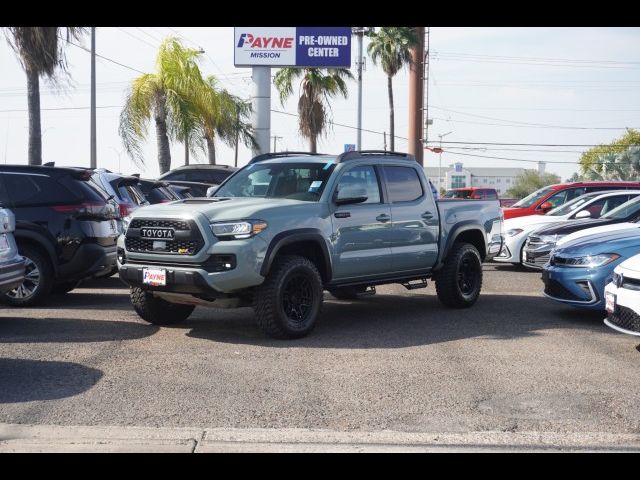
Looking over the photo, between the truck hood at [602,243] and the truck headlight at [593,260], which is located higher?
the truck hood at [602,243]

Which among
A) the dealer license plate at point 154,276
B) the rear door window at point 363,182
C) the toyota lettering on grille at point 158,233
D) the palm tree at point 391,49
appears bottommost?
the dealer license plate at point 154,276

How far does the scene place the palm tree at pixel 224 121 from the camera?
93.8 feet

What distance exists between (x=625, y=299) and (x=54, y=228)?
6.68 m

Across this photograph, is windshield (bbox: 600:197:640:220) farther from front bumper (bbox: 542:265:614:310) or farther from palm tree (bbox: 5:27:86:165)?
palm tree (bbox: 5:27:86:165)

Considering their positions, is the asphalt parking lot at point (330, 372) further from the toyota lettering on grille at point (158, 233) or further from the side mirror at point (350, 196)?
the side mirror at point (350, 196)

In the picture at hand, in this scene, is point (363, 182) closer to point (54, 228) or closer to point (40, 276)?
point (54, 228)

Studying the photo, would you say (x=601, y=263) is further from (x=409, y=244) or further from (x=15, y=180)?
(x=15, y=180)

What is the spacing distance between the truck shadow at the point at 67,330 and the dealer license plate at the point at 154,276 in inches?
26.6

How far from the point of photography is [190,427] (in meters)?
5.37

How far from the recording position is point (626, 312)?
24.6 ft

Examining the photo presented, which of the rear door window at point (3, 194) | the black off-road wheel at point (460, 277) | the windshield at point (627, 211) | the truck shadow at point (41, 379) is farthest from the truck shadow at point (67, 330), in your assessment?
the windshield at point (627, 211)

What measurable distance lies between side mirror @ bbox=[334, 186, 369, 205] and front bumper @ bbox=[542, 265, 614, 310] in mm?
2517
